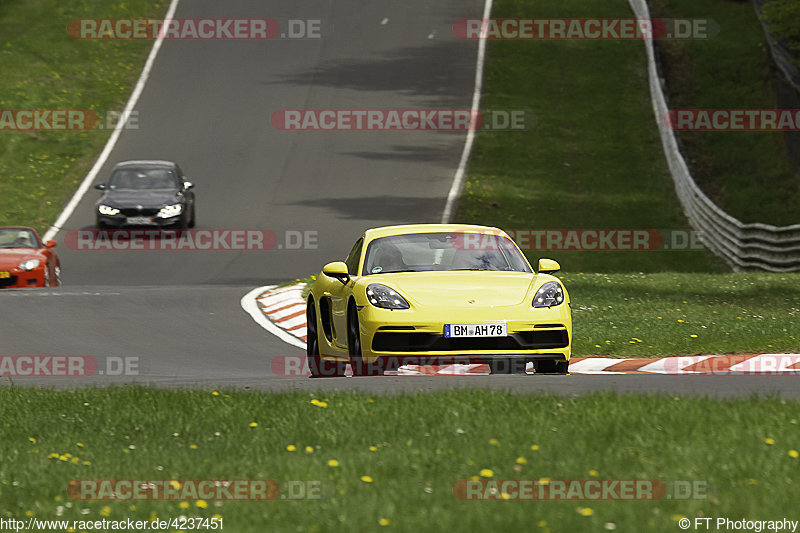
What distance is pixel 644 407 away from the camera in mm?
8656

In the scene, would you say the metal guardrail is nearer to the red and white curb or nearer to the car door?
the red and white curb

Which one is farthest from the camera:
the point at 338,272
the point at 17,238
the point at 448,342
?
the point at 17,238

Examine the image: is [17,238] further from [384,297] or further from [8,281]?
[384,297]

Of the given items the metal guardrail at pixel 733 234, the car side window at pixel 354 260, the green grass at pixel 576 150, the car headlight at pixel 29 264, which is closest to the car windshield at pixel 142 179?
the green grass at pixel 576 150

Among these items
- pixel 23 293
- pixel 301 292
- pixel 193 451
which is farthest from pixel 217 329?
pixel 193 451

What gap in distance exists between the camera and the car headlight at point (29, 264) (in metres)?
22.6

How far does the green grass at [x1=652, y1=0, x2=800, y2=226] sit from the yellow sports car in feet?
68.6

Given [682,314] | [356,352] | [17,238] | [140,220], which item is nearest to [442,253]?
[356,352]

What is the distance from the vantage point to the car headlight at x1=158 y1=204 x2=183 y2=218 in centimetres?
3008

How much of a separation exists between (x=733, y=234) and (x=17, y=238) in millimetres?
14439

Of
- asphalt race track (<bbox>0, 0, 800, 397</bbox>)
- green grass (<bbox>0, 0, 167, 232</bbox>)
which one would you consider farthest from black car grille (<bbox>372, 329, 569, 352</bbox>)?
green grass (<bbox>0, 0, 167, 232</bbox>)

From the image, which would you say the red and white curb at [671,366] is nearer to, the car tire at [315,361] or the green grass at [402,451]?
the car tire at [315,361]

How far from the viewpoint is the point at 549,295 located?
11.6 metres

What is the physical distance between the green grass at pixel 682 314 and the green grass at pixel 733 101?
1204 centimetres
